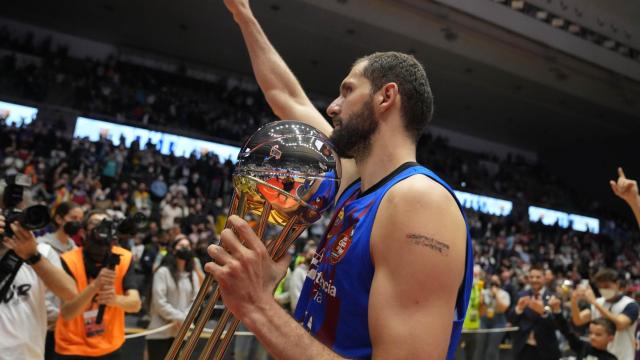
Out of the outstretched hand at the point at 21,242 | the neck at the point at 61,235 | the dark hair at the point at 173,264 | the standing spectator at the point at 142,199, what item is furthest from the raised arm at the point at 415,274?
the standing spectator at the point at 142,199

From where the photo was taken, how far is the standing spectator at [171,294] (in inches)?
187

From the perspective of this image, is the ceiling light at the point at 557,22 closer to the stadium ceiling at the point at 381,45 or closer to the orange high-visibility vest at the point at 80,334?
the stadium ceiling at the point at 381,45

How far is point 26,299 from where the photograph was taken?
265cm

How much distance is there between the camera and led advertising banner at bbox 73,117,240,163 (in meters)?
14.3

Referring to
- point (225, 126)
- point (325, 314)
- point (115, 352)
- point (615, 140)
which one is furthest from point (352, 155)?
point (615, 140)

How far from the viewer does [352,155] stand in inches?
57.9

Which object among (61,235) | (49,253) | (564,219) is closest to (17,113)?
(61,235)

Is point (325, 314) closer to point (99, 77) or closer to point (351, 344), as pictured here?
point (351, 344)

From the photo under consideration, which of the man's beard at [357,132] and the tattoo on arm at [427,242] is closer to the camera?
the tattoo on arm at [427,242]

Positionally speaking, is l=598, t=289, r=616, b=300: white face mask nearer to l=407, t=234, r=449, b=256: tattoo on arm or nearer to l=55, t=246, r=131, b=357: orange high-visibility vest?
l=55, t=246, r=131, b=357: orange high-visibility vest

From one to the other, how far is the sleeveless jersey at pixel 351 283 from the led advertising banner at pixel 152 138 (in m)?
12.5

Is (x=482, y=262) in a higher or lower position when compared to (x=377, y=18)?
lower

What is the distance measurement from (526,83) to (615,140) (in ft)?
27.9

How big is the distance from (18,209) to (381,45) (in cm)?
1331
